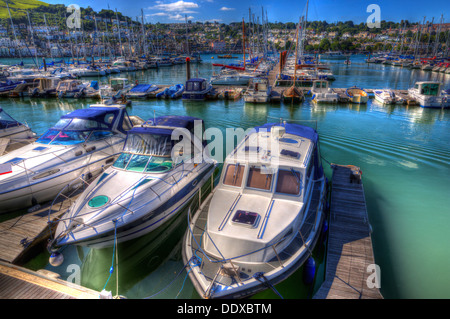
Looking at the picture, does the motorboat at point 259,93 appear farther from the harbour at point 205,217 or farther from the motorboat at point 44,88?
the motorboat at point 44,88

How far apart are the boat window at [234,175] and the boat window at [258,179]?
0.96 feet

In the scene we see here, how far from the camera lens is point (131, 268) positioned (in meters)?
8.01

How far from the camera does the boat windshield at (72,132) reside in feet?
38.1

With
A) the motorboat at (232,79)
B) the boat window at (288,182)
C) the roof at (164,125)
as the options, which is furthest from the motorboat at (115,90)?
the boat window at (288,182)

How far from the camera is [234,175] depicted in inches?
325

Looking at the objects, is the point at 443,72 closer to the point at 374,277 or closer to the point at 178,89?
the point at 178,89

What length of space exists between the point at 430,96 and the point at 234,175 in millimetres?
30586

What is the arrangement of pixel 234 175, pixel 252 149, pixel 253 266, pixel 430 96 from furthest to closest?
pixel 430 96, pixel 252 149, pixel 234 175, pixel 253 266

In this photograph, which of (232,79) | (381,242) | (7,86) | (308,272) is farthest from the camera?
(232,79)

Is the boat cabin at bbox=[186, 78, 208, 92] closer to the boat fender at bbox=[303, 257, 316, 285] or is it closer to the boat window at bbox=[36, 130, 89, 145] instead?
the boat window at bbox=[36, 130, 89, 145]

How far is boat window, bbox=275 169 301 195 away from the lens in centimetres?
763

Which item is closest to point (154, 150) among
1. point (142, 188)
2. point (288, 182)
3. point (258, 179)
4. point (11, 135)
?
point (142, 188)

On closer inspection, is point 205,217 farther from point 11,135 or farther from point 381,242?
point 11,135
